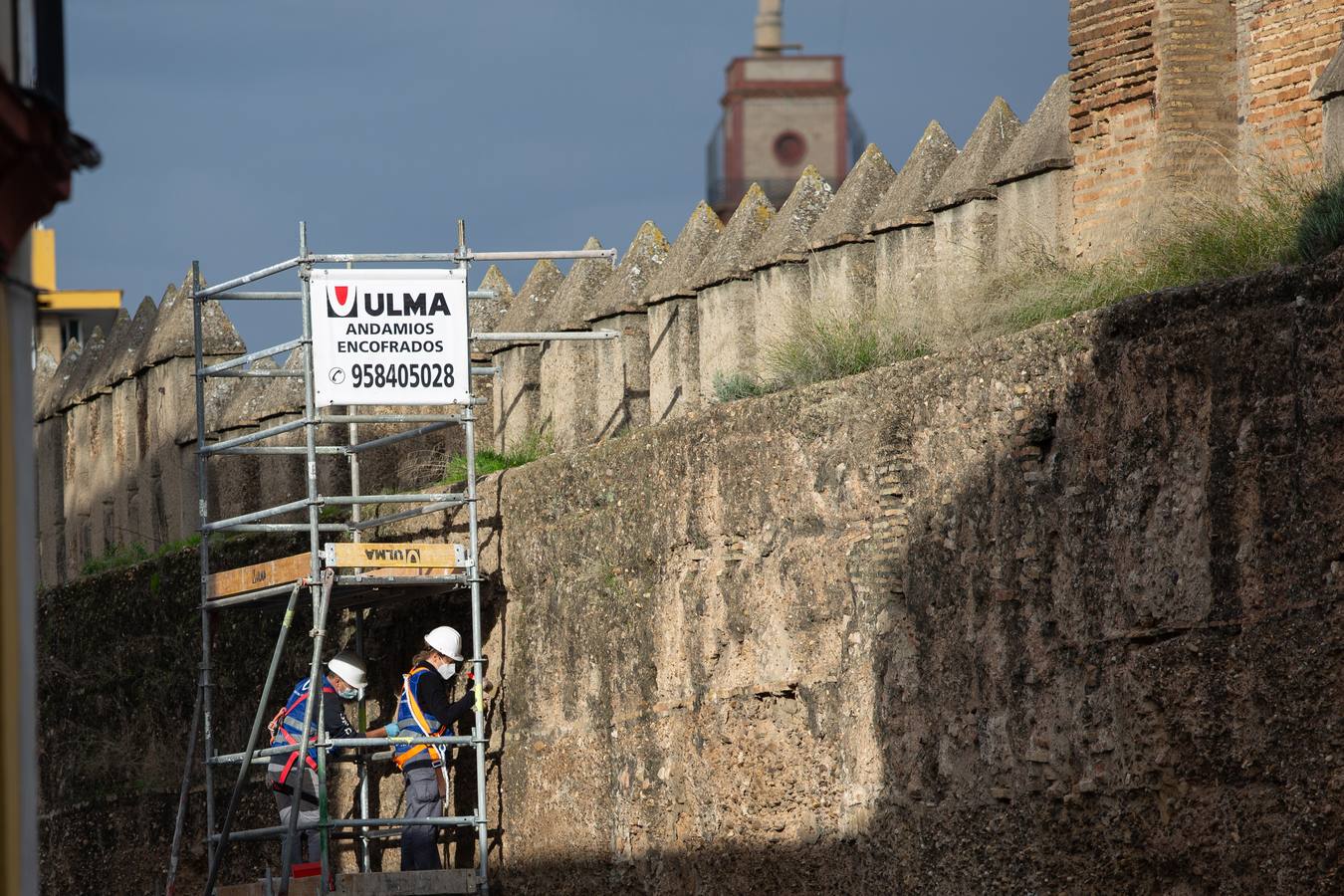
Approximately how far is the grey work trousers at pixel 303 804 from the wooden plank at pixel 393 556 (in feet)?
3.55

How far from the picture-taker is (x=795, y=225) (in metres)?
13.3

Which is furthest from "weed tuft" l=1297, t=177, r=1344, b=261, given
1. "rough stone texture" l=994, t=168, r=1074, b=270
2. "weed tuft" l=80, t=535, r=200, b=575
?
"weed tuft" l=80, t=535, r=200, b=575

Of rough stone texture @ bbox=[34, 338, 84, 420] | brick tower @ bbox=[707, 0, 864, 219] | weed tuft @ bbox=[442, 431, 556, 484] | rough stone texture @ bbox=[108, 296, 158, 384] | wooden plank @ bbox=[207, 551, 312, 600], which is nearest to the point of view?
wooden plank @ bbox=[207, 551, 312, 600]

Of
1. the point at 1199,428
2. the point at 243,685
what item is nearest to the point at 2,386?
the point at 1199,428

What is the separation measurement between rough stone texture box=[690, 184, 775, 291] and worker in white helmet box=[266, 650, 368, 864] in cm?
289

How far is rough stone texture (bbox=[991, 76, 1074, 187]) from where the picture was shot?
11953 mm

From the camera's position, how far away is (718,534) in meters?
11.5

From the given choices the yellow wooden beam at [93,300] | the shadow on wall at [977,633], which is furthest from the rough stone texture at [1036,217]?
the yellow wooden beam at [93,300]

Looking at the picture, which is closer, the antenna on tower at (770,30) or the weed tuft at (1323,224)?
the weed tuft at (1323,224)

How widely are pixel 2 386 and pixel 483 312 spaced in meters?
10.3

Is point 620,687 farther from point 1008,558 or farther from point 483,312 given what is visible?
point 483,312

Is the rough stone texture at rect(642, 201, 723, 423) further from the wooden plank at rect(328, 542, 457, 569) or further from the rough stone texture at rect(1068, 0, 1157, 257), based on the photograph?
the rough stone texture at rect(1068, 0, 1157, 257)

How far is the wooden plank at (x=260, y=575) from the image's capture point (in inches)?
504

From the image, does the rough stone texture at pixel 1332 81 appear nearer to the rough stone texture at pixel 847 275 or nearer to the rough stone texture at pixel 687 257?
the rough stone texture at pixel 847 275
